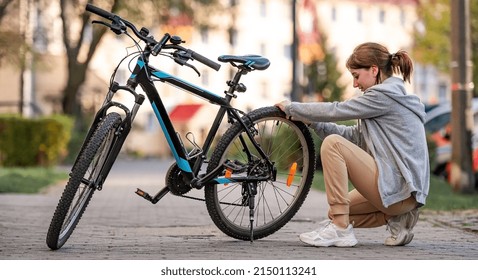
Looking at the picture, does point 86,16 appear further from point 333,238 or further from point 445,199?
point 333,238

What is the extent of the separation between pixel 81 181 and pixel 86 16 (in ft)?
93.0

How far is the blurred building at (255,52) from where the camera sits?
56.5m

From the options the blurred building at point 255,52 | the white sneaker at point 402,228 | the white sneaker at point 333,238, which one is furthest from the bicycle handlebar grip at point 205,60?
the blurred building at point 255,52

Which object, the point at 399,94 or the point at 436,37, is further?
the point at 436,37

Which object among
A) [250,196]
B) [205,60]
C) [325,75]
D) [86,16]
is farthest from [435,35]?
[205,60]

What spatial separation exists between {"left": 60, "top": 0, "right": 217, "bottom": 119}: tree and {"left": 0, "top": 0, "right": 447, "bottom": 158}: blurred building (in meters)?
8.54

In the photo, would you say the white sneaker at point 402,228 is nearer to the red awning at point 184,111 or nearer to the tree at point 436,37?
the tree at point 436,37

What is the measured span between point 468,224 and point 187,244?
112 inches

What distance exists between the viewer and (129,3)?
115ft

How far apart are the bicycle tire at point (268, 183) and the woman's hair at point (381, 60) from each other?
0.63m

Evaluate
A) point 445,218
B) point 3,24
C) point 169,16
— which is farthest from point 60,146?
point 445,218

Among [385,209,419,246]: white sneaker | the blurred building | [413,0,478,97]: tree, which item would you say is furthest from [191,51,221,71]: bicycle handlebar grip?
[413,0,478,97]: tree

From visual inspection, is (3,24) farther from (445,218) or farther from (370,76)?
(370,76)

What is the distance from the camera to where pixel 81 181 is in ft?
21.4
